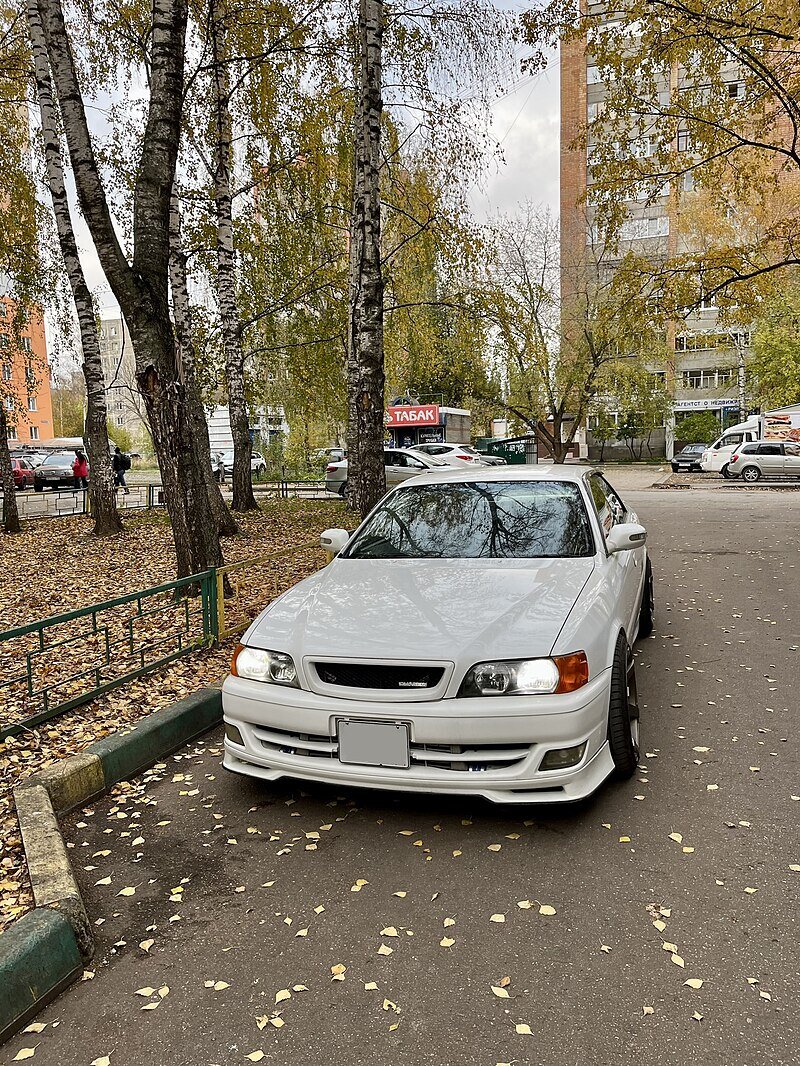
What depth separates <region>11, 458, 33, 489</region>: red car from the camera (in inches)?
1304

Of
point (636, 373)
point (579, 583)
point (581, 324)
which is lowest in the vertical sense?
point (579, 583)

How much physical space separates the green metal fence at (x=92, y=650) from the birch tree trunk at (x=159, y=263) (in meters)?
0.91

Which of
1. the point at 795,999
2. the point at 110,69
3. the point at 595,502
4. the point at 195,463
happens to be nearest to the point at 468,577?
the point at 595,502

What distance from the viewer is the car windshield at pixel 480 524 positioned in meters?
4.61

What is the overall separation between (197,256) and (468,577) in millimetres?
14284

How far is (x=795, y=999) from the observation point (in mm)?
2377

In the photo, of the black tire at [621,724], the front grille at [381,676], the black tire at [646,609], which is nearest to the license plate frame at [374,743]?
the front grille at [381,676]

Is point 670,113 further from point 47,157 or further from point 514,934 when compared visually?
point 514,934

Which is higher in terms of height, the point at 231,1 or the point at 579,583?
the point at 231,1

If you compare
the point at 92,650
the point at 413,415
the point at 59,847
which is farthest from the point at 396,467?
the point at 59,847

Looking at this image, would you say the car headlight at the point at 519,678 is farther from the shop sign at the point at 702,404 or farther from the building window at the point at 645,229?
the shop sign at the point at 702,404

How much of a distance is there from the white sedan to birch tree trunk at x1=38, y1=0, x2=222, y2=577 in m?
3.14

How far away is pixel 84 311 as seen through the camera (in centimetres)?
1311

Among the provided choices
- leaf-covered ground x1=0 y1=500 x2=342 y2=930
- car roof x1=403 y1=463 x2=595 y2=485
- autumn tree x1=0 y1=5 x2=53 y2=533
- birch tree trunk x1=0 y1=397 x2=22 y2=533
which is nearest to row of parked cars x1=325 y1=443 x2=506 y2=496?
leaf-covered ground x1=0 y1=500 x2=342 y2=930
